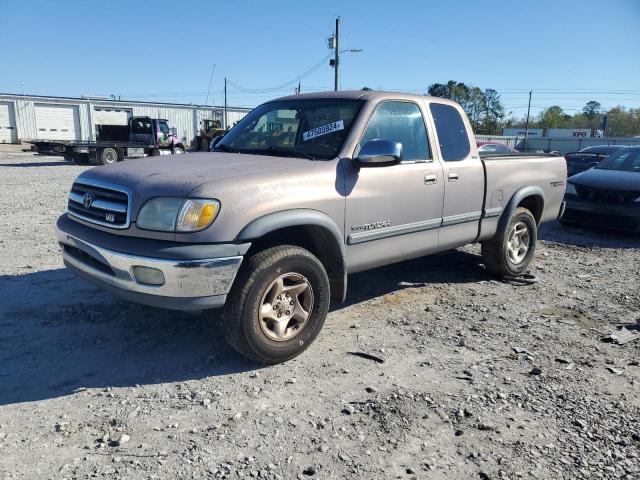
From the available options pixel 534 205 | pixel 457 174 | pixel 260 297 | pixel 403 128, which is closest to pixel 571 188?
pixel 534 205

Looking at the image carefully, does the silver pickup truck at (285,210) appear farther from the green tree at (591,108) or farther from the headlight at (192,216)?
the green tree at (591,108)

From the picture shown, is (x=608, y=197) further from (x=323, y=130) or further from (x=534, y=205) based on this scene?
(x=323, y=130)

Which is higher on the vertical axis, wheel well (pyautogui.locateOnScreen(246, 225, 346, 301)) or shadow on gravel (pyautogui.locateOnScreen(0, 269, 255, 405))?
wheel well (pyautogui.locateOnScreen(246, 225, 346, 301))

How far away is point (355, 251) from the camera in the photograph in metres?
4.08

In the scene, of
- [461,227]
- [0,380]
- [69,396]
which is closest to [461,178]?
[461,227]

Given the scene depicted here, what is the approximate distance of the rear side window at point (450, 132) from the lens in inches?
193

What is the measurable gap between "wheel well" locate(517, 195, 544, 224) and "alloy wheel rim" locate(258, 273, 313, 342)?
3540 mm

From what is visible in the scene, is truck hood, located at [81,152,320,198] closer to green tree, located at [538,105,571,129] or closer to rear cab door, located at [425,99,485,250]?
rear cab door, located at [425,99,485,250]

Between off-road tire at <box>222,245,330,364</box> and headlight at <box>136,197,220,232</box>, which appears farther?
off-road tire at <box>222,245,330,364</box>

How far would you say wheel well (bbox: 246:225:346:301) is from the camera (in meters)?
3.67

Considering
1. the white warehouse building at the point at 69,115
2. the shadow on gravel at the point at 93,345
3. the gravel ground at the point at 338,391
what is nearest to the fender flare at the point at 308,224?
the gravel ground at the point at 338,391

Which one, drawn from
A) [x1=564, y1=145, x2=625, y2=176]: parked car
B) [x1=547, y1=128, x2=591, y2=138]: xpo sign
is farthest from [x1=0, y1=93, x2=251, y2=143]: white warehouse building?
[x1=547, y1=128, x2=591, y2=138]: xpo sign

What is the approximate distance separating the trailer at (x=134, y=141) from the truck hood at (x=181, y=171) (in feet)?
64.3

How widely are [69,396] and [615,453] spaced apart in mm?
3207
